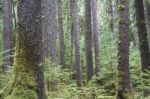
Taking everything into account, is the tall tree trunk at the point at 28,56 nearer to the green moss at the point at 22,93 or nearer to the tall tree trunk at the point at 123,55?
the green moss at the point at 22,93

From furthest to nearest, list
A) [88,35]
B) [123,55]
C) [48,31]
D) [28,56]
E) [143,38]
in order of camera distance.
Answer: [88,35] → [48,31] → [143,38] → [123,55] → [28,56]

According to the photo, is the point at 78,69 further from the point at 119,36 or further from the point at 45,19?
the point at 119,36

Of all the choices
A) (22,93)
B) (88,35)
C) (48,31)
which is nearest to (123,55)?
(22,93)

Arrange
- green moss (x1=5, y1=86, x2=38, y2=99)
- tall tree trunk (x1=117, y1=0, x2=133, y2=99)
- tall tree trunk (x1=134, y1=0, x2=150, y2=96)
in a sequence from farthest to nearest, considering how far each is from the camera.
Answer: tall tree trunk (x1=134, y1=0, x2=150, y2=96) < tall tree trunk (x1=117, y1=0, x2=133, y2=99) < green moss (x1=5, y1=86, x2=38, y2=99)

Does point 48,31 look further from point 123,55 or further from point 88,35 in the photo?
point 88,35

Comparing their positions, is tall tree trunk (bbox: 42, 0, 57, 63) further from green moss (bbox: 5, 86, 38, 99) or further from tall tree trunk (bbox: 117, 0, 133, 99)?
green moss (bbox: 5, 86, 38, 99)

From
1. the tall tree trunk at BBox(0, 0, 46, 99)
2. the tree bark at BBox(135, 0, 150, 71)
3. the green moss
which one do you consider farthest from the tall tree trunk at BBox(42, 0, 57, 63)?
the green moss

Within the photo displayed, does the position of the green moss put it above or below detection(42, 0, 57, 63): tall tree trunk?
below

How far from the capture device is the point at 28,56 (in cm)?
660

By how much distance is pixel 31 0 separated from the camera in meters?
6.58

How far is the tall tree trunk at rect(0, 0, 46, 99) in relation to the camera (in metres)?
6.48

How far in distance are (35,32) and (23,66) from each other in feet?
2.32

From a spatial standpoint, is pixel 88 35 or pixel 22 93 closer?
pixel 22 93

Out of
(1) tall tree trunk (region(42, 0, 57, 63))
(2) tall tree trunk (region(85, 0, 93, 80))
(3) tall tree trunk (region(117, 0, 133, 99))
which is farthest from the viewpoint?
(2) tall tree trunk (region(85, 0, 93, 80))
